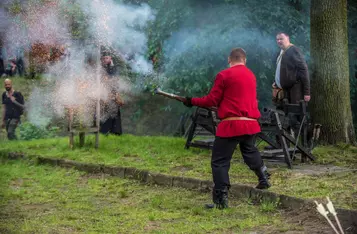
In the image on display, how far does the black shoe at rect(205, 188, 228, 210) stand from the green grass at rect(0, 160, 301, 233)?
0.14m

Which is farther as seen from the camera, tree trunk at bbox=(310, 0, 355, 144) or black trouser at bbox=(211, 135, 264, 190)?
tree trunk at bbox=(310, 0, 355, 144)

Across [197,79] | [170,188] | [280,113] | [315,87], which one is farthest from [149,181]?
[197,79]

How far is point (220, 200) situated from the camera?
783cm

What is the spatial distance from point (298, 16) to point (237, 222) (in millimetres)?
10154

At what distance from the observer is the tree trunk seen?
1254 cm

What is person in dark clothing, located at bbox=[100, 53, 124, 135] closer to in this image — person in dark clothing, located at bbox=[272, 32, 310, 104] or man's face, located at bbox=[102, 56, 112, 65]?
man's face, located at bbox=[102, 56, 112, 65]

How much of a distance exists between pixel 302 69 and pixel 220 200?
420 centimetres

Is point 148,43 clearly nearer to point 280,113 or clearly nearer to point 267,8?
point 267,8

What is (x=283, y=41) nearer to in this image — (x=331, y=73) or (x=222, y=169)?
(x=331, y=73)

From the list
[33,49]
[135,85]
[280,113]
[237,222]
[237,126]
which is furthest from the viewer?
[135,85]

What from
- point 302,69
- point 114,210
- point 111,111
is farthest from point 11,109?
point 114,210

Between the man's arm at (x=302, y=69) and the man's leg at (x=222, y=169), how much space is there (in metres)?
3.84

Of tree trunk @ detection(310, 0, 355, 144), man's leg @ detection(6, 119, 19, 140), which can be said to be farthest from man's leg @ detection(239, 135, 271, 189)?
man's leg @ detection(6, 119, 19, 140)

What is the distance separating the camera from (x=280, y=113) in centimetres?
1079
